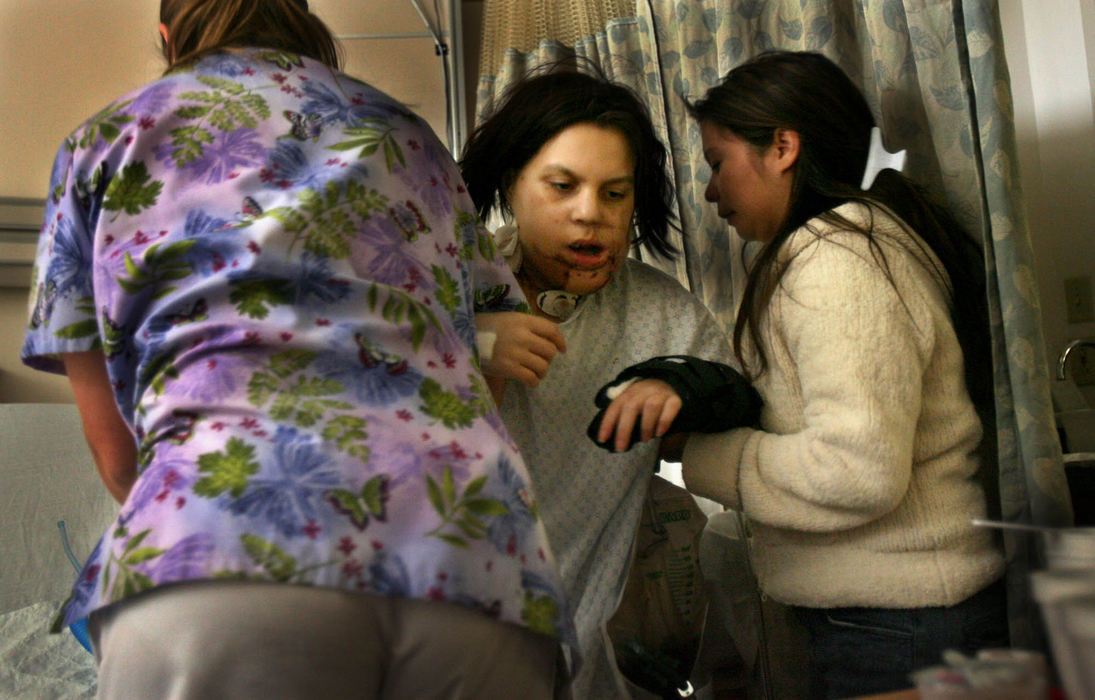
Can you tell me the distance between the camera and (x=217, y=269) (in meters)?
0.67

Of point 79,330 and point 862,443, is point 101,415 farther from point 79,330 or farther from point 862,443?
point 862,443

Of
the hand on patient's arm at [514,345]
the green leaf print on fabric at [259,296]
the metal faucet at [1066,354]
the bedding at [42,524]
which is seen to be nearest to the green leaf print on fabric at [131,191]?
the green leaf print on fabric at [259,296]

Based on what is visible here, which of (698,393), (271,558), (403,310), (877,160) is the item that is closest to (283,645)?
(271,558)

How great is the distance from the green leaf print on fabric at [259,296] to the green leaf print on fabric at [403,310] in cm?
7

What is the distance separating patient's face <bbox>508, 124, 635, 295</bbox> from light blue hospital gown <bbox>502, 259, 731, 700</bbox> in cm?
9

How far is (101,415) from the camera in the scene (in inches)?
30.0

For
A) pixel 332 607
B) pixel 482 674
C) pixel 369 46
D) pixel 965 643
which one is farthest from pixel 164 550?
pixel 369 46

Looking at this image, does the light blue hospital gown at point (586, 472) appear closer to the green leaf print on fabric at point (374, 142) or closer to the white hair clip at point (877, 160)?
the white hair clip at point (877, 160)

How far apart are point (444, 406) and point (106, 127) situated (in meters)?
0.37

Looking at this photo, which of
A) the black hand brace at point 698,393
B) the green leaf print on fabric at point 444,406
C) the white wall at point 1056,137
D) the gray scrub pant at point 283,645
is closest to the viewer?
the gray scrub pant at point 283,645

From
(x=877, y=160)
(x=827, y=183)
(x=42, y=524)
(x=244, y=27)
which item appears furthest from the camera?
(x=42, y=524)

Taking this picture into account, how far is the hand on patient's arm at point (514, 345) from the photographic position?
37.4 inches

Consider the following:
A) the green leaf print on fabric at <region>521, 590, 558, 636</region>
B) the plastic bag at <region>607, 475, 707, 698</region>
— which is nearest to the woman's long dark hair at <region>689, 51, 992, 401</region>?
the plastic bag at <region>607, 475, 707, 698</region>

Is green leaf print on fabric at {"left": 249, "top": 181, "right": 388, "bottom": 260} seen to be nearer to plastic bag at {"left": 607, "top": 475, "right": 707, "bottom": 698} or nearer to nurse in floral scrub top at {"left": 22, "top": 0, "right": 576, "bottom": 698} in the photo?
nurse in floral scrub top at {"left": 22, "top": 0, "right": 576, "bottom": 698}
